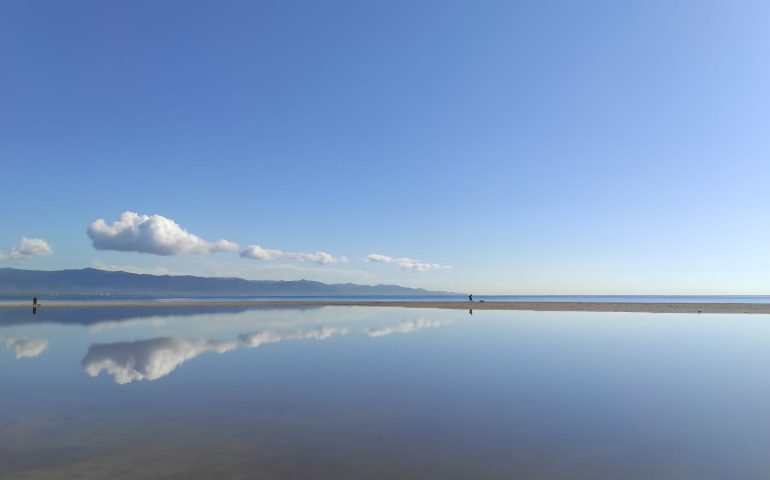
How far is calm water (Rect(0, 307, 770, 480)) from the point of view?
9539 mm

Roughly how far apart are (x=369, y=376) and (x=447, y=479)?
1099cm

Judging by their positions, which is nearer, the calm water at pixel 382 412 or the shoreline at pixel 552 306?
the calm water at pixel 382 412

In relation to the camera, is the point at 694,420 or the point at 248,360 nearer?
the point at 694,420

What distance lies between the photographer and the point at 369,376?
19.5 meters

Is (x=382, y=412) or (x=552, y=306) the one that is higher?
(x=552, y=306)

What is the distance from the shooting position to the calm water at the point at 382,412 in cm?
954

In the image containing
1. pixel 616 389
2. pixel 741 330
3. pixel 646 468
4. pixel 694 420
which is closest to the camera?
pixel 646 468

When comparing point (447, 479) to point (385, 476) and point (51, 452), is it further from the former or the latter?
point (51, 452)

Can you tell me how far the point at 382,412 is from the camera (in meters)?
13.8

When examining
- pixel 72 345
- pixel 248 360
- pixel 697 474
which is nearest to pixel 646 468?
pixel 697 474

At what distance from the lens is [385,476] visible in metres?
8.88

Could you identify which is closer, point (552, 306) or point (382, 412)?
point (382, 412)

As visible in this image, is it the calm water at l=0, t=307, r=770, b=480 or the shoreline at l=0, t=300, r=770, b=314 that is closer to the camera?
the calm water at l=0, t=307, r=770, b=480

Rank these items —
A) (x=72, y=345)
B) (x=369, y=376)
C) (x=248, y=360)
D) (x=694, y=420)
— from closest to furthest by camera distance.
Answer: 1. (x=694, y=420)
2. (x=369, y=376)
3. (x=248, y=360)
4. (x=72, y=345)
